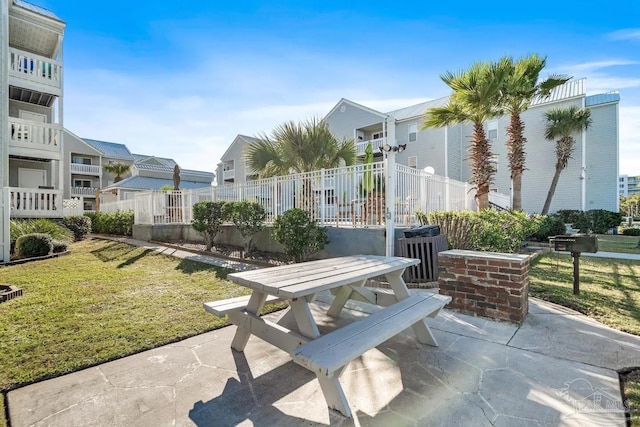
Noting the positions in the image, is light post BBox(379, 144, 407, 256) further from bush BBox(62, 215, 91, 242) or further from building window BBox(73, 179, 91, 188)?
building window BBox(73, 179, 91, 188)

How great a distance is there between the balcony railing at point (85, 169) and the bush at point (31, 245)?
28.3 metres

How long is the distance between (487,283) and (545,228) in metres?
11.0

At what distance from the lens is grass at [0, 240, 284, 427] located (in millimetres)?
2719

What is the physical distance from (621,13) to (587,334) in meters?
10.1

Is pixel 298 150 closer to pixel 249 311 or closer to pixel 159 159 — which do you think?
pixel 249 311

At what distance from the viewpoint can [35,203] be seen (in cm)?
1191

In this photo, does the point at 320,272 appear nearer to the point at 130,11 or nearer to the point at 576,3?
the point at 130,11

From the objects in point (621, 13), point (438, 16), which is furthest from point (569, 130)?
point (438, 16)

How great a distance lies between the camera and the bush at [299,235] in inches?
269

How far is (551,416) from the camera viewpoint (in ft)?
6.40

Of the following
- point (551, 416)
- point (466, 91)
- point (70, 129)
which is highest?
point (70, 129)

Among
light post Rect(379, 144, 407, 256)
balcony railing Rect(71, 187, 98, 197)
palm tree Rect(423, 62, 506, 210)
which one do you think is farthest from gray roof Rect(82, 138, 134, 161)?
light post Rect(379, 144, 407, 256)

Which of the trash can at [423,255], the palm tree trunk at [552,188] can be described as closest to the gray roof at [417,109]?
the palm tree trunk at [552,188]

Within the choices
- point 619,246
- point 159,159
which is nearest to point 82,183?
point 159,159
